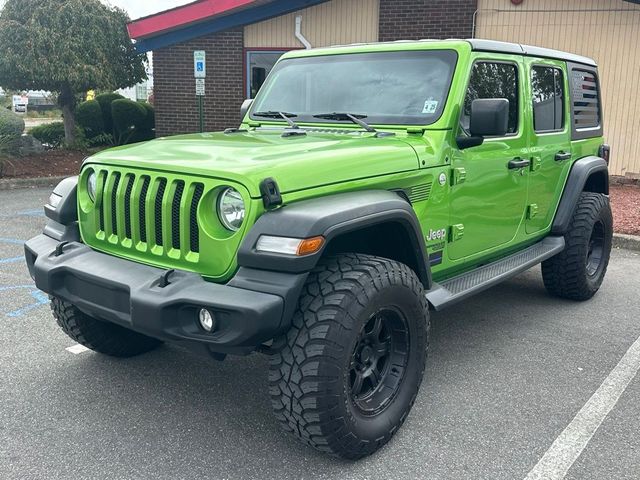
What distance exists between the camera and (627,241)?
24.0 ft

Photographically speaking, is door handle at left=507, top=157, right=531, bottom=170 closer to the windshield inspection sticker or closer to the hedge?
the windshield inspection sticker

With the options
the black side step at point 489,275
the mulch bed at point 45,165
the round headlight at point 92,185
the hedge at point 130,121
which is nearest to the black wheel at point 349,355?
the black side step at point 489,275

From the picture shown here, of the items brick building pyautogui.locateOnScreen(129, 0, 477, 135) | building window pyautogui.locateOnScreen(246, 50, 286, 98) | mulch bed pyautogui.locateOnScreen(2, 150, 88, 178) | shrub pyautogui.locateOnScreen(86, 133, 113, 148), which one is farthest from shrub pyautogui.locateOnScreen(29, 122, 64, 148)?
building window pyautogui.locateOnScreen(246, 50, 286, 98)

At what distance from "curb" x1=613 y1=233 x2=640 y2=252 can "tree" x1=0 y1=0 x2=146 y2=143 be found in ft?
32.6

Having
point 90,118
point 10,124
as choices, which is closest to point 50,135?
point 90,118

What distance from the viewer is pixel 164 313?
259cm

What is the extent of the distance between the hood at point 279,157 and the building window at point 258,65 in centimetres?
946

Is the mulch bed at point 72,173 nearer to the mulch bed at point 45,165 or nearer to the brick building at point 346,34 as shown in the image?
the mulch bed at point 45,165

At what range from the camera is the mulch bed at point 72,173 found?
8047 mm

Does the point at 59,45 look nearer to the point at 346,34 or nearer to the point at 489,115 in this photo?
the point at 346,34

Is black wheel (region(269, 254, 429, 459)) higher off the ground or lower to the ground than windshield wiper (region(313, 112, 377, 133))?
lower

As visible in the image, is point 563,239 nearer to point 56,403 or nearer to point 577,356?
point 577,356

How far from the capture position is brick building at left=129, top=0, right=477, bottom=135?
38.3 feet

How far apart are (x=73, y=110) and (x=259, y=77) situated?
421 cm
